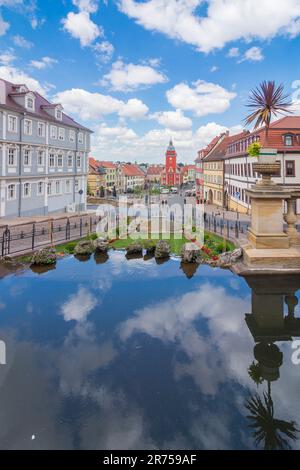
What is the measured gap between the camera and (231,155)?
44344 millimetres

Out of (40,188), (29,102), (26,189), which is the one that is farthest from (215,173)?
(26,189)

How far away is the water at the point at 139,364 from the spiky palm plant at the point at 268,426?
58 millimetres

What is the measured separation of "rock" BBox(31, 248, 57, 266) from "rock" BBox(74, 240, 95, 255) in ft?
6.00

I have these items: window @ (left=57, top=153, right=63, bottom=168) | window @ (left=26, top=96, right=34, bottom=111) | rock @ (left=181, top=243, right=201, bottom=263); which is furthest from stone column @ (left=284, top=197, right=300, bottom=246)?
window @ (left=57, top=153, right=63, bottom=168)

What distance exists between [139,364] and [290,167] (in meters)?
30.8

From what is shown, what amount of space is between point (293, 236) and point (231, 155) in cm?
3173

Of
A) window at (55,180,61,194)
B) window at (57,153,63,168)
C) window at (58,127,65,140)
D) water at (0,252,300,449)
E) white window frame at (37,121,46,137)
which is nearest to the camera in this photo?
water at (0,252,300,449)

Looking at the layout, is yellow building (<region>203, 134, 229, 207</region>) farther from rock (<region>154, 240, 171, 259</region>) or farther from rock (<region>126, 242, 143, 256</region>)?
rock (<region>154, 240, 171, 259</region>)

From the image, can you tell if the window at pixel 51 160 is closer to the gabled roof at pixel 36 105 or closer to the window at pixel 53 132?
the window at pixel 53 132

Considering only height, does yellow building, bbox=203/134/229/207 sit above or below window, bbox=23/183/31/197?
above

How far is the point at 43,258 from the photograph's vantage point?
47.0ft

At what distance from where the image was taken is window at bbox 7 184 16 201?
28.7 m
